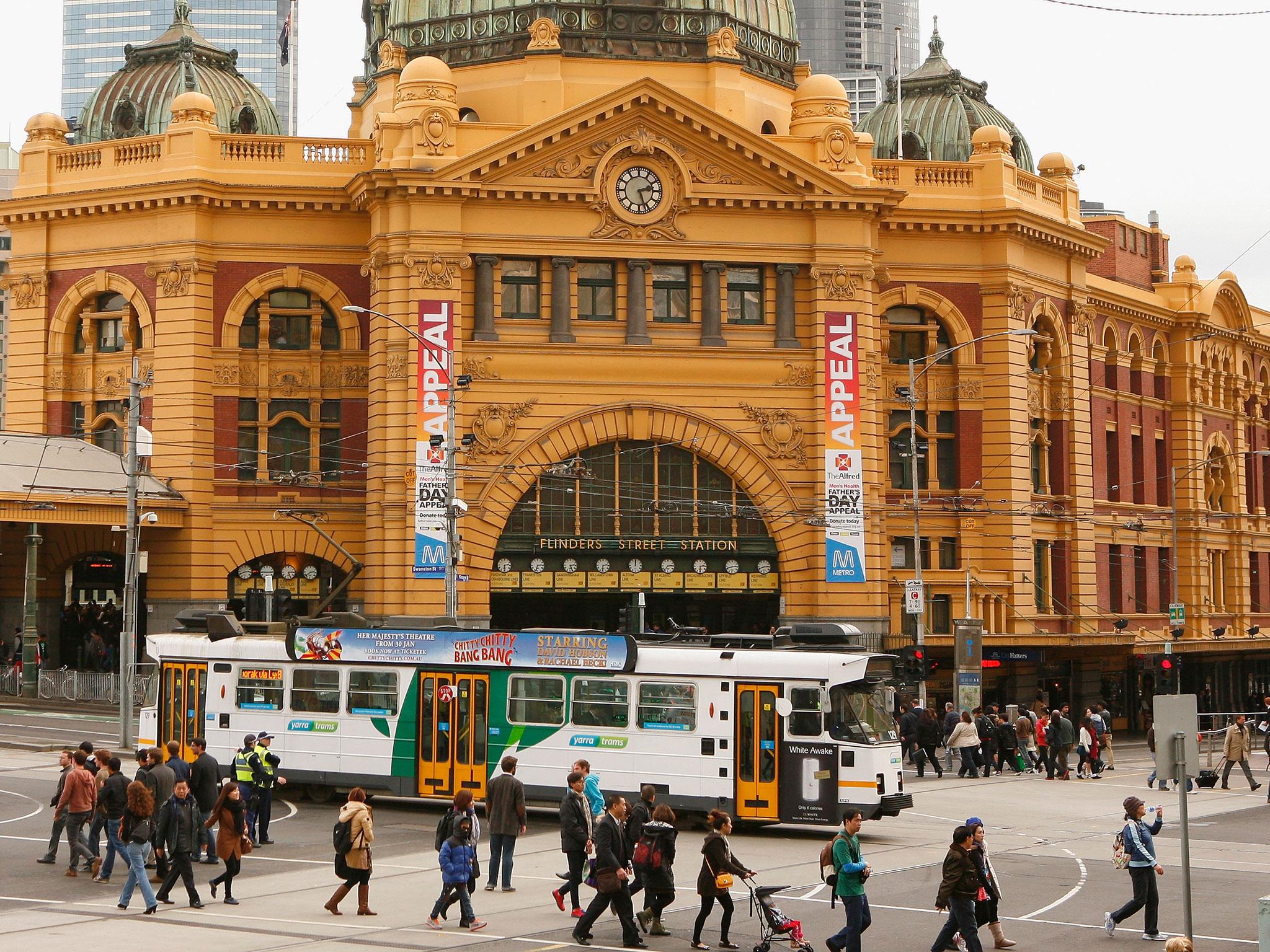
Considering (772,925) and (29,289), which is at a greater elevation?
(29,289)

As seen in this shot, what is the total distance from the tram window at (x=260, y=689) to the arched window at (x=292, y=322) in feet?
79.0

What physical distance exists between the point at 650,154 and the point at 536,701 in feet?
86.8

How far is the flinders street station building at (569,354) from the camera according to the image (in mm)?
55312

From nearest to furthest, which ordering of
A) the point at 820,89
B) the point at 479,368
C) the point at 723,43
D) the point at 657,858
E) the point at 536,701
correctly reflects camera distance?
the point at 657,858 < the point at 536,701 < the point at 479,368 < the point at 820,89 < the point at 723,43

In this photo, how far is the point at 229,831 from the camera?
24.4 metres

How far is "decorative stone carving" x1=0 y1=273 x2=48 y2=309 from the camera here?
198ft

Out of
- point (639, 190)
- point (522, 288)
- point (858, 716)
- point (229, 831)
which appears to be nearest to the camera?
point (229, 831)

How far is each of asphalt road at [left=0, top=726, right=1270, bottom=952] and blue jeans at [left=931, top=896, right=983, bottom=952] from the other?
1069mm

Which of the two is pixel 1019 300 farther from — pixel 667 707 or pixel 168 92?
pixel 667 707

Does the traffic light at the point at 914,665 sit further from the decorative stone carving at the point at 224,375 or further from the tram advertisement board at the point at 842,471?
the decorative stone carving at the point at 224,375

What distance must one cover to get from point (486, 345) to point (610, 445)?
15.4ft

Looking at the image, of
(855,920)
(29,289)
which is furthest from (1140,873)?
(29,289)

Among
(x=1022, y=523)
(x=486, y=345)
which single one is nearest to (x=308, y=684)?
(x=486, y=345)

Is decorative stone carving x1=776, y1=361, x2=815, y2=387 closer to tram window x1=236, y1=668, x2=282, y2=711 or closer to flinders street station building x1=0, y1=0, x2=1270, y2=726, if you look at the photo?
flinders street station building x1=0, y1=0, x2=1270, y2=726
